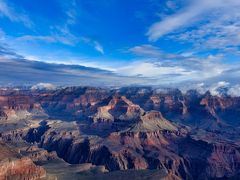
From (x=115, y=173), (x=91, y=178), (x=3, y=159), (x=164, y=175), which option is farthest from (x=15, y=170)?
(x=164, y=175)

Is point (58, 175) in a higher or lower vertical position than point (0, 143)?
lower

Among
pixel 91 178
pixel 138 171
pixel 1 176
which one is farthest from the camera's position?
pixel 138 171

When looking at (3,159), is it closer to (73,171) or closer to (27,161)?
(27,161)

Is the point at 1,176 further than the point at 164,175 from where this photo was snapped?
No

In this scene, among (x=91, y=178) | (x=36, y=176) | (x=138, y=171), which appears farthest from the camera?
(x=138, y=171)

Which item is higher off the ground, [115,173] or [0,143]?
[0,143]

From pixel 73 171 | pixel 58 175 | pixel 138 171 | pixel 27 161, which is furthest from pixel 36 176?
pixel 138 171

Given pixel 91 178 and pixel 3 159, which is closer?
pixel 3 159

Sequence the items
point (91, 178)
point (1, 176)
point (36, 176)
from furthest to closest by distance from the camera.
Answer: point (91, 178)
point (36, 176)
point (1, 176)

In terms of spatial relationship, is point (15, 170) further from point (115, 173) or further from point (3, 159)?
point (115, 173)
